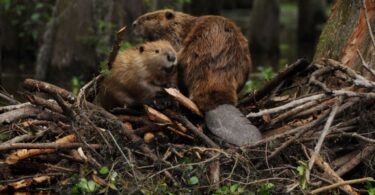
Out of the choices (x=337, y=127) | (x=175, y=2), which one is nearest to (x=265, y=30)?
(x=175, y=2)

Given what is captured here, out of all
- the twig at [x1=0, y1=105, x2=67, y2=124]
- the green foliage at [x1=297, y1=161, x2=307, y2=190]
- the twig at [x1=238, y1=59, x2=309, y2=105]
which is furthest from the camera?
the twig at [x1=238, y1=59, x2=309, y2=105]

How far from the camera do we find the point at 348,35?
6.28 metres

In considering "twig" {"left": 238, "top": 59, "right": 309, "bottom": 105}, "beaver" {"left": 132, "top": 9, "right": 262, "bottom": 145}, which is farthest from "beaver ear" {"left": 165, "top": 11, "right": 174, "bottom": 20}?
"twig" {"left": 238, "top": 59, "right": 309, "bottom": 105}

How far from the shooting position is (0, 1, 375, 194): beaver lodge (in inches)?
198

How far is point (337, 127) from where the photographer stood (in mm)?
5367

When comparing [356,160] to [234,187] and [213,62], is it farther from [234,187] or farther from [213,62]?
[213,62]

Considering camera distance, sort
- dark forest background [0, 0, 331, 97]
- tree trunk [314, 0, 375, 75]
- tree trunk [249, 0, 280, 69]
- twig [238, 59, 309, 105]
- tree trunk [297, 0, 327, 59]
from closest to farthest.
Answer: twig [238, 59, 309, 105] → tree trunk [314, 0, 375, 75] → dark forest background [0, 0, 331, 97] → tree trunk [249, 0, 280, 69] → tree trunk [297, 0, 327, 59]

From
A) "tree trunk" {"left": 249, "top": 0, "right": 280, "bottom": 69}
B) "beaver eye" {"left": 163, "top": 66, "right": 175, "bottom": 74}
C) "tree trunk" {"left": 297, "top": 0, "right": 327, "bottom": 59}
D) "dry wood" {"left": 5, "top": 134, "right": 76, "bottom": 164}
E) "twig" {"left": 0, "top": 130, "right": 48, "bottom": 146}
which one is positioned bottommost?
"tree trunk" {"left": 297, "top": 0, "right": 327, "bottom": 59}

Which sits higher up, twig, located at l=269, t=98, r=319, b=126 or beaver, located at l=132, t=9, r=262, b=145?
beaver, located at l=132, t=9, r=262, b=145

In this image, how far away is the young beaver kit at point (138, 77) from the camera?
19.4 feet

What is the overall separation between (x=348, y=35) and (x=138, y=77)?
150 centimetres

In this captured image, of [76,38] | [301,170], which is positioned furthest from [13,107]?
[76,38]

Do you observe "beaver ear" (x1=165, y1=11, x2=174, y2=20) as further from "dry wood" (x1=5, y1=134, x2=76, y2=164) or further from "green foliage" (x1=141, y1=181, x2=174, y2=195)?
"green foliage" (x1=141, y1=181, x2=174, y2=195)

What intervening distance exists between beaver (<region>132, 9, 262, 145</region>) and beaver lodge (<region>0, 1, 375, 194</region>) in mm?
116
